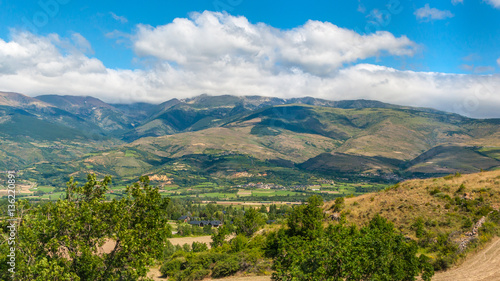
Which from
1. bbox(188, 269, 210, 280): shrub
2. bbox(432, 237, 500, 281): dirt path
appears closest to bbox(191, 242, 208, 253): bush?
bbox(188, 269, 210, 280): shrub

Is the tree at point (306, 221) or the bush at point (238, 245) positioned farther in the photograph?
the bush at point (238, 245)

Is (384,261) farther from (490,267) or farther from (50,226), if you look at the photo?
(50,226)

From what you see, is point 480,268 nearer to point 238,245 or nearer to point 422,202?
point 422,202

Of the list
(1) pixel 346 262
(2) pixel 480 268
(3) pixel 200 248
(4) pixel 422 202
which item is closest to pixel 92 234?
(1) pixel 346 262

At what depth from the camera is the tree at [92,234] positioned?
17203 millimetres

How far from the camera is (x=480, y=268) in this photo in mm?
34938

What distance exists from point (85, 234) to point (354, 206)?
187 ft

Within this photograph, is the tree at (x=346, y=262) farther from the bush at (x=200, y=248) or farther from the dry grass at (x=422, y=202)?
the bush at (x=200, y=248)

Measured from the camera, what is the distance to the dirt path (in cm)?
3306

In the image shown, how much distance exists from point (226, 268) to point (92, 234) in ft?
141

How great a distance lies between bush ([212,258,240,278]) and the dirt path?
32.0 m

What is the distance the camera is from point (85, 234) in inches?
721

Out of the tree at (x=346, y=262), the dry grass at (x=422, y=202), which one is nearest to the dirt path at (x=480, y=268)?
the tree at (x=346, y=262)

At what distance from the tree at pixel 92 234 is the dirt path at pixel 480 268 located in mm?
33363
